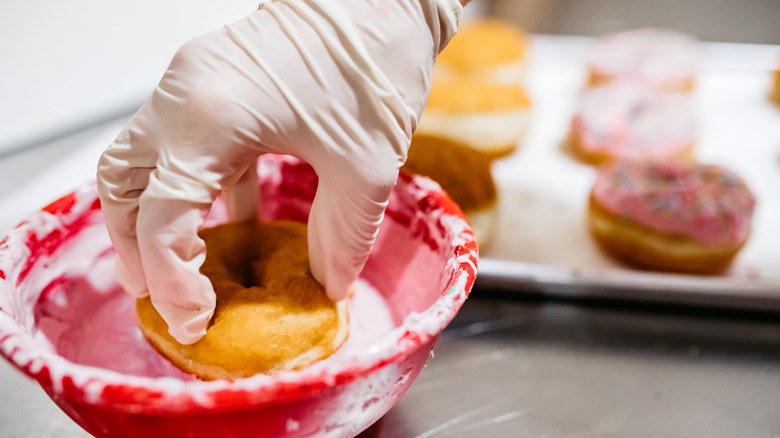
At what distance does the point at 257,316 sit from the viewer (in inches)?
17.1

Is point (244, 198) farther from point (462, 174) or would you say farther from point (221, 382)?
point (462, 174)

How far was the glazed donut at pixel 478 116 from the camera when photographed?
1.06m

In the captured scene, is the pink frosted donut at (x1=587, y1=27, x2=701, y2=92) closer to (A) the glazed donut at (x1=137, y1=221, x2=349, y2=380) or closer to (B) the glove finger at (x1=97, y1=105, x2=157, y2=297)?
(A) the glazed donut at (x1=137, y1=221, x2=349, y2=380)

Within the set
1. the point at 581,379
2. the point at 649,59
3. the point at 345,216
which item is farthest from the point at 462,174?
the point at 649,59

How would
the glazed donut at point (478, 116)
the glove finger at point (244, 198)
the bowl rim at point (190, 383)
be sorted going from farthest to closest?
the glazed donut at point (478, 116) < the glove finger at point (244, 198) < the bowl rim at point (190, 383)

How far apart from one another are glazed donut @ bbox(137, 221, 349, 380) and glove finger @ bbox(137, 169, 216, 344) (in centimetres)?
2

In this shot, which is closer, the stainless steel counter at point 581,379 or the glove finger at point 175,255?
the glove finger at point 175,255

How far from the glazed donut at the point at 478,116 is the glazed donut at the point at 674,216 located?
0.25 meters

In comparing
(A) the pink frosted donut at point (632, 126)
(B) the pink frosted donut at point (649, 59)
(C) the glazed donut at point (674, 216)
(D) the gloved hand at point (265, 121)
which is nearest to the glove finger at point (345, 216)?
(D) the gloved hand at point (265, 121)

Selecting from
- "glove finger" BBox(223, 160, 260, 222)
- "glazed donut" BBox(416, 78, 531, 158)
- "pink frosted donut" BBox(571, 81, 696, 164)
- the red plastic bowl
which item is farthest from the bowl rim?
"pink frosted donut" BBox(571, 81, 696, 164)

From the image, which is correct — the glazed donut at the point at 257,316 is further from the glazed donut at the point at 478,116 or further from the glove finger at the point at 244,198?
the glazed donut at the point at 478,116

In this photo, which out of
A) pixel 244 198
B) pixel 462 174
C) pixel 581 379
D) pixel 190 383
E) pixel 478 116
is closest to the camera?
pixel 190 383

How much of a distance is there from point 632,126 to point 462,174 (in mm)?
493

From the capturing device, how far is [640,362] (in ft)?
2.23
